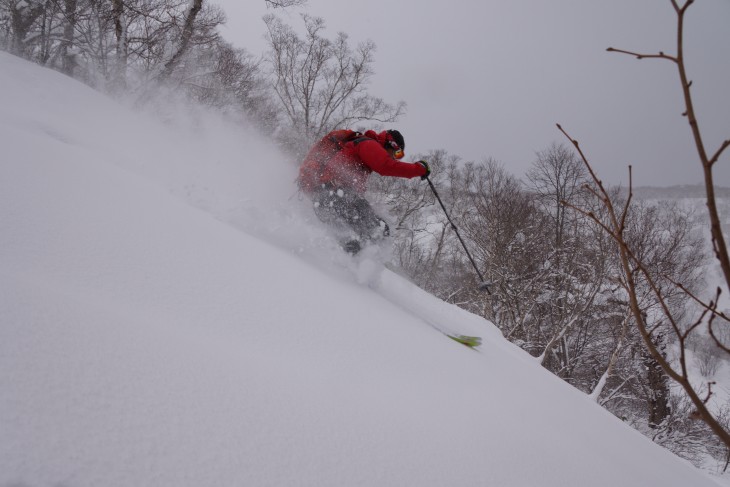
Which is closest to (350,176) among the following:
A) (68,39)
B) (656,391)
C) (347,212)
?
(347,212)

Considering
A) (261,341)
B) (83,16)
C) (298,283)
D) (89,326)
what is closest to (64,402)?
(89,326)

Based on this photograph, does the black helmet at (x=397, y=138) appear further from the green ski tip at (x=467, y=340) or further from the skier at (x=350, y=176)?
the green ski tip at (x=467, y=340)

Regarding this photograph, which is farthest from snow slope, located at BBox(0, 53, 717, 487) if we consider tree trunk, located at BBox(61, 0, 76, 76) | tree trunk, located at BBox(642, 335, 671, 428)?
tree trunk, located at BBox(642, 335, 671, 428)

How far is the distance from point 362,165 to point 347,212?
0.68 meters

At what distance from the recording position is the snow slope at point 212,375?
0.86 meters

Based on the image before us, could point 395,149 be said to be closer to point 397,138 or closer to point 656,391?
point 397,138

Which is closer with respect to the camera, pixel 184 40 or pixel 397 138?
pixel 397 138

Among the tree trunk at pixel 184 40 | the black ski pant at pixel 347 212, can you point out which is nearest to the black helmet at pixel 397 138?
the black ski pant at pixel 347 212

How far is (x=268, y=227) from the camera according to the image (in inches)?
155

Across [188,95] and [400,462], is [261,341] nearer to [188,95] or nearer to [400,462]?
[400,462]

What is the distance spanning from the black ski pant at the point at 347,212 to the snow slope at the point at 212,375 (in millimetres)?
1482

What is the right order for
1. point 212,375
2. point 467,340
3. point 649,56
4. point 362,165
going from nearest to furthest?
point 649,56 < point 212,375 < point 467,340 < point 362,165

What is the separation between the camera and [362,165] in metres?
4.75

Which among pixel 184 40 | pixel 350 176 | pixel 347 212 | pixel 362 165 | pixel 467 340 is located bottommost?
pixel 467 340
